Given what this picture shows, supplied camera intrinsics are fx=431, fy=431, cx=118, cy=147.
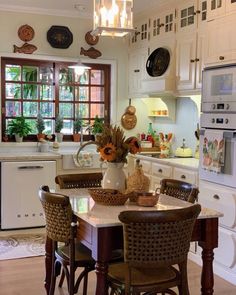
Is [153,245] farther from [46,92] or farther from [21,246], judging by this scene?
[46,92]

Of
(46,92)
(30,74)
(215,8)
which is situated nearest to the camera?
(215,8)

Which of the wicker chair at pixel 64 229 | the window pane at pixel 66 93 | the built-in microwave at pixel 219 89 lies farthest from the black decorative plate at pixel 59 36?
the wicker chair at pixel 64 229

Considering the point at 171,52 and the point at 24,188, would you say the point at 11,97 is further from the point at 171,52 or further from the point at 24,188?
the point at 171,52

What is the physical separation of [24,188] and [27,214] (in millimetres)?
303

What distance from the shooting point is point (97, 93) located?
19.3 ft

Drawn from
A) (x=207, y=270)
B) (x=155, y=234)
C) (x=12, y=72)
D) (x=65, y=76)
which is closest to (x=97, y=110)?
(x=65, y=76)

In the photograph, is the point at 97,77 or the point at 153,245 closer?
the point at 153,245

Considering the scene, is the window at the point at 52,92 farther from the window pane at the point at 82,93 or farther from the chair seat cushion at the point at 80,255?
the chair seat cushion at the point at 80,255

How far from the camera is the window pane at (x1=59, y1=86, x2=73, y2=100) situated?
5.67 meters

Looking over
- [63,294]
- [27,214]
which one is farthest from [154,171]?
[63,294]

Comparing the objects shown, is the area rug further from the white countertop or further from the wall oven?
the wall oven

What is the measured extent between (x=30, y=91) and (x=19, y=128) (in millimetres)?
543

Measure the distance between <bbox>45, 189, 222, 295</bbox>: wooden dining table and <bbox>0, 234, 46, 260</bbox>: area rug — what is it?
60.9 inches

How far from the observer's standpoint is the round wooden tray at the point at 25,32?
5250 millimetres
